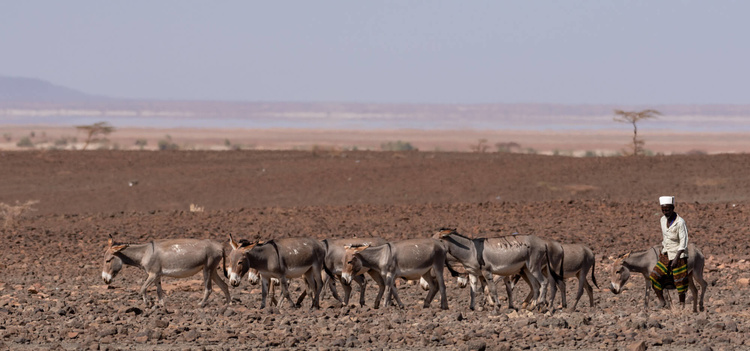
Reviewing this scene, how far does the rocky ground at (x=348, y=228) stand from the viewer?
472 inches

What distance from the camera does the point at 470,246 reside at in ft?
49.0

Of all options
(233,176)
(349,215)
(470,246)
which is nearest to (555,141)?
(233,176)

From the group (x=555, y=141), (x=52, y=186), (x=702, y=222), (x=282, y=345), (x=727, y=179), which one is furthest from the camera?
(x=555, y=141)

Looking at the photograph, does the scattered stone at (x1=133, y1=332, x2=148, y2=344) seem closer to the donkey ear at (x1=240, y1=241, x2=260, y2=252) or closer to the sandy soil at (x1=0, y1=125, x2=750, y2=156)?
the donkey ear at (x1=240, y1=241, x2=260, y2=252)

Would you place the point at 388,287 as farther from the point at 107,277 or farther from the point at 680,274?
the point at 107,277

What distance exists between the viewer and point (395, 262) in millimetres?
14828

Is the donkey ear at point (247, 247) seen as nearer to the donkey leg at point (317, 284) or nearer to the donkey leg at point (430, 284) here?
the donkey leg at point (317, 284)

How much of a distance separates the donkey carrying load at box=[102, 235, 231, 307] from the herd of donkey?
0.6 inches

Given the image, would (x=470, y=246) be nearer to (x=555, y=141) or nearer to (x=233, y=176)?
(x=233, y=176)

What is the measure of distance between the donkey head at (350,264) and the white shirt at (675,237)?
13.9 feet

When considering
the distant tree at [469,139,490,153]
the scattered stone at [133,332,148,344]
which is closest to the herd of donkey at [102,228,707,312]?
the scattered stone at [133,332,148,344]

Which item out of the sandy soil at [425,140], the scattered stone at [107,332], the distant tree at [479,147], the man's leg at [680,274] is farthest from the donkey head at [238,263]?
the sandy soil at [425,140]

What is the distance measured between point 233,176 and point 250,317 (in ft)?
89.3

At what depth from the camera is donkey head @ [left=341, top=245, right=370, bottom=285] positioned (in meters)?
14.4
